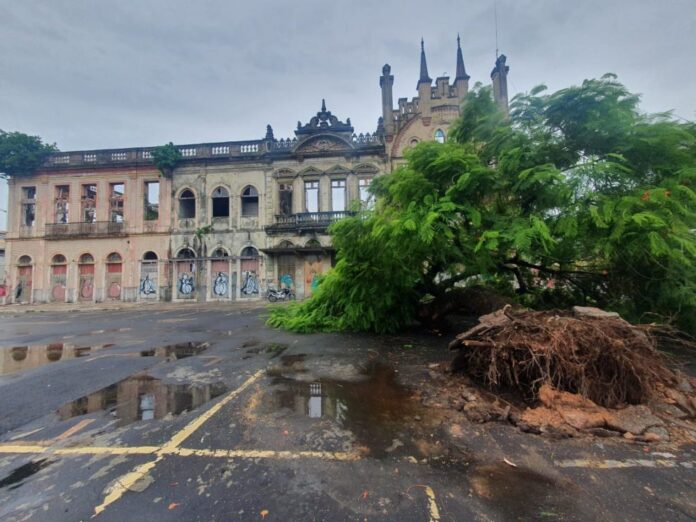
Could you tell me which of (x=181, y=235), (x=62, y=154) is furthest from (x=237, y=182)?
(x=62, y=154)

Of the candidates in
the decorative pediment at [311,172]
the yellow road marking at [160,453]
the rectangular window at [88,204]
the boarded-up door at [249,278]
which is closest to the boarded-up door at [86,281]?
the rectangular window at [88,204]

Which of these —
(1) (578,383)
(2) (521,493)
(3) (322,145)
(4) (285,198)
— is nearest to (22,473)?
(2) (521,493)

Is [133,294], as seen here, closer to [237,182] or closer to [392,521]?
[237,182]

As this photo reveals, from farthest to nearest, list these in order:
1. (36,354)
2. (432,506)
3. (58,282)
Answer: (58,282) < (36,354) < (432,506)

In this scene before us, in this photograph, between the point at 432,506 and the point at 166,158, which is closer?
the point at 432,506

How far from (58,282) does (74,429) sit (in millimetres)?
26974

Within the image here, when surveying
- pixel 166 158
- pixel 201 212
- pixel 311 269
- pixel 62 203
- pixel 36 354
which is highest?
pixel 166 158

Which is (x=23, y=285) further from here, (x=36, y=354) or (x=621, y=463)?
(x=621, y=463)

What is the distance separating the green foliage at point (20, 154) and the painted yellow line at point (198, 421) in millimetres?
30443

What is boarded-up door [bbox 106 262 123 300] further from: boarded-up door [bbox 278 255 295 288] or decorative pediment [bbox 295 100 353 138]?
decorative pediment [bbox 295 100 353 138]

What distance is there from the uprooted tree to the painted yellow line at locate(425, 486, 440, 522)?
3623 mm

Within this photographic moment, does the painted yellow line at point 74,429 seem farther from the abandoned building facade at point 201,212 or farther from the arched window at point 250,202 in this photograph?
the arched window at point 250,202

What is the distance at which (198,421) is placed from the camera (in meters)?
3.73

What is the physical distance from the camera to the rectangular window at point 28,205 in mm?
23359
